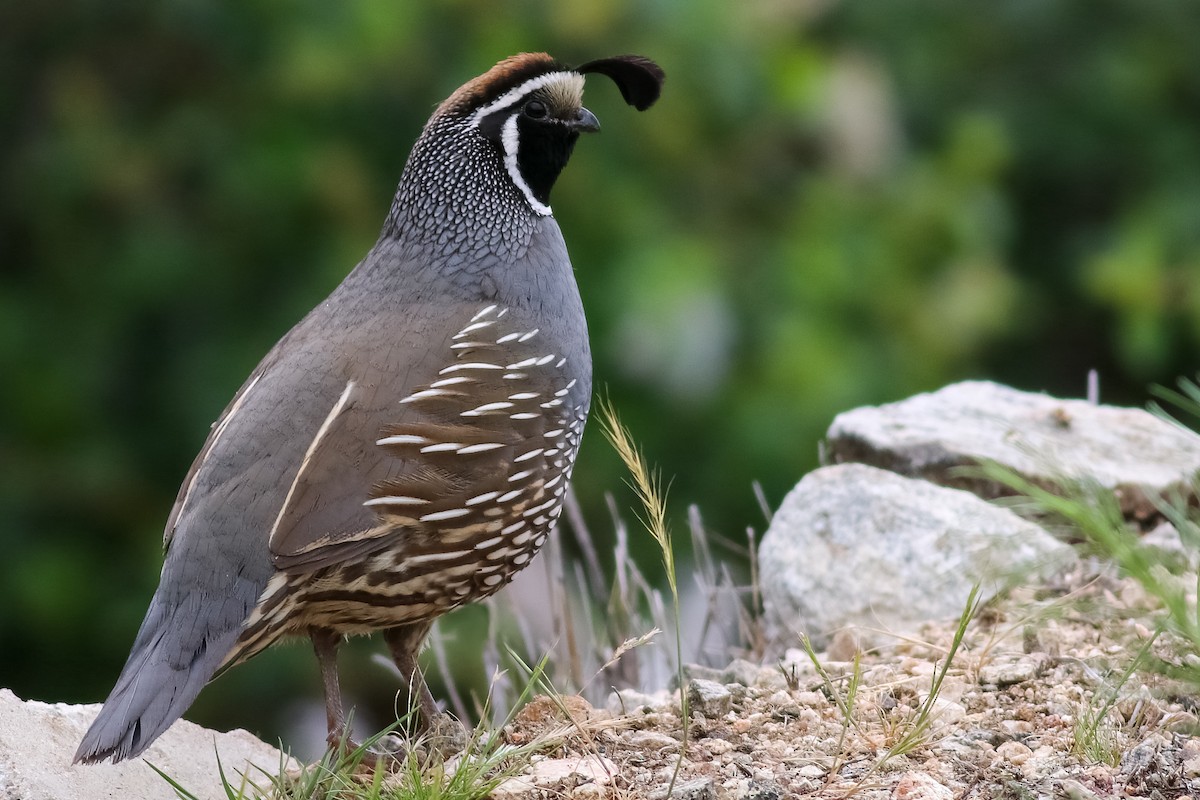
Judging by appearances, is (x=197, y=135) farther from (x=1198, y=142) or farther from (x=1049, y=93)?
(x=1198, y=142)

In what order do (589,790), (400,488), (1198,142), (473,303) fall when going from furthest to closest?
(1198,142) < (473,303) < (400,488) < (589,790)

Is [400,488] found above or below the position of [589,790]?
above

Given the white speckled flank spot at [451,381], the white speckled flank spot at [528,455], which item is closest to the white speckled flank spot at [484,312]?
the white speckled flank spot at [451,381]

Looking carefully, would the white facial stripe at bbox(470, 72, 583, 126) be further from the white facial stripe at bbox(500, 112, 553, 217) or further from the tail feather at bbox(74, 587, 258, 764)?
the tail feather at bbox(74, 587, 258, 764)

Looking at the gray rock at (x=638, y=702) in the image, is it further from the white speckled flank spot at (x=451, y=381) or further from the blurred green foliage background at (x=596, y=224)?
the blurred green foliage background at (x=596, y=224)

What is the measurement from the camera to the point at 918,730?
2.72 metres

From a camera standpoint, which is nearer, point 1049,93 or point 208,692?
point 208,692

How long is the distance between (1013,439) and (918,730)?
143 cm

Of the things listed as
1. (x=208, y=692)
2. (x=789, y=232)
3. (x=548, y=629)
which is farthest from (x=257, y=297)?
(x=548, y=629)

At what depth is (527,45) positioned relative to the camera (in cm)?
652

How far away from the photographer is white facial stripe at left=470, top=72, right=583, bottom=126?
399 centimetres

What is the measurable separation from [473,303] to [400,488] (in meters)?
0.60

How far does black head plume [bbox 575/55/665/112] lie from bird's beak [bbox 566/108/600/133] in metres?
0.24

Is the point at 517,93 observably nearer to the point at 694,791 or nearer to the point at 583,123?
the point at 583,123
